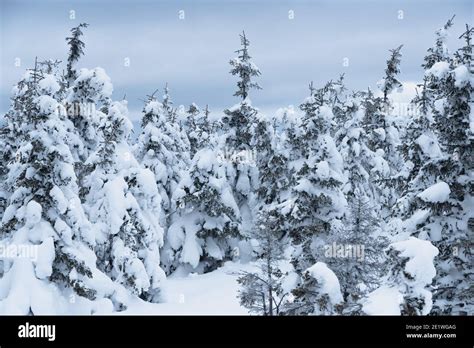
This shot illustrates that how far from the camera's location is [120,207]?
910 inches

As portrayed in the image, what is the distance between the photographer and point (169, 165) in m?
35.9

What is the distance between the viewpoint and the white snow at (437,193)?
625 inches

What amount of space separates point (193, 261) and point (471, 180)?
19235mm

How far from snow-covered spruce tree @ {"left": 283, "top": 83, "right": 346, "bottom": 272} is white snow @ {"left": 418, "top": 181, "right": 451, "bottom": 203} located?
4.07 m

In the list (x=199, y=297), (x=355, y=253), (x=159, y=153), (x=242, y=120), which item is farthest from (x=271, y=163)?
(x=355, y=253)

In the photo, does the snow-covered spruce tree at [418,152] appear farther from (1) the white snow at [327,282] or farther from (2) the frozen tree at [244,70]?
(2) the frozen tree at [244,70]

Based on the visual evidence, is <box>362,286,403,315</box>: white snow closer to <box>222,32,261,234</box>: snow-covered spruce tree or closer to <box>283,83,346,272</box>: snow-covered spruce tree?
<box>283,83,346,272</box>: snow-covered spruce tree

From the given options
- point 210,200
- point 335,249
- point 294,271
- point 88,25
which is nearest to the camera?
point 335,249

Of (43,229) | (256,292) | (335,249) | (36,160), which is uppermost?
(36,160)

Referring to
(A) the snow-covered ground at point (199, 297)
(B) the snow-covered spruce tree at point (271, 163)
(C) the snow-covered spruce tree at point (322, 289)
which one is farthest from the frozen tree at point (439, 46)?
(C) the snow-covered spruce tree at point (322, 289)

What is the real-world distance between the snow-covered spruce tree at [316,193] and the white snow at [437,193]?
4.07 meters

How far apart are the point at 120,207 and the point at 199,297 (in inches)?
305
